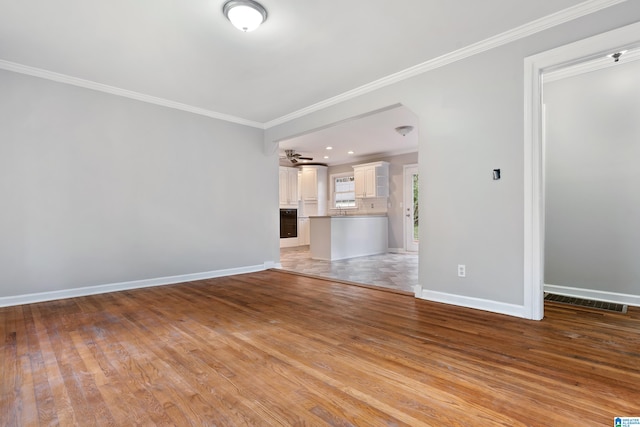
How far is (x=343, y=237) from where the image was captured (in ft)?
22.6

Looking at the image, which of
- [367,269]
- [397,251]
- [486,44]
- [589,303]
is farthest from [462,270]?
[397,251]

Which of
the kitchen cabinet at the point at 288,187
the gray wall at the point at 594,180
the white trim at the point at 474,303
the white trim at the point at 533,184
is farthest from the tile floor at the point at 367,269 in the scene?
the kitchen cabinet at the point at 288,187

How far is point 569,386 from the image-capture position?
5.34 ft

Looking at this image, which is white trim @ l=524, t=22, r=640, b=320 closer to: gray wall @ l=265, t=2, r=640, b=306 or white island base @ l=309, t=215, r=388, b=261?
gray wall @ l=265, t=2, r=640, b=306

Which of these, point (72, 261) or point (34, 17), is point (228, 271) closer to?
point (72, 261)

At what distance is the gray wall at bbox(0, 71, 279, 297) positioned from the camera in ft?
11.2

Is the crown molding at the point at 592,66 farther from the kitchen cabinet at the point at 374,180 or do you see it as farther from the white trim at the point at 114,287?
the white trim at the point at 114,287

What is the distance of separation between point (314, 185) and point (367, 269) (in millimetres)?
4583

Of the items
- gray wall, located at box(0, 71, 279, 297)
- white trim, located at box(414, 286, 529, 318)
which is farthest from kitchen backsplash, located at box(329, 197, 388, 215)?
white trim, located at box(414, 286, 529, 318)

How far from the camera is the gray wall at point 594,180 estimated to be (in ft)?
10.7

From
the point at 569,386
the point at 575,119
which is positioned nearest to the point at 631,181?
the point at 575,119

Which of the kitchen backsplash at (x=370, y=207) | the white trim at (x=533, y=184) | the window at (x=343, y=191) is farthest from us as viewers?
the window at (x=343, y=191)

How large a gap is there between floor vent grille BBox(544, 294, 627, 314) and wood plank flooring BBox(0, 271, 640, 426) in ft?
0.37

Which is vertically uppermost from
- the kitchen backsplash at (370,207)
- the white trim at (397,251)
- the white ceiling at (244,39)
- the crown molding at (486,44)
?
the white ceiling at (244,39)
